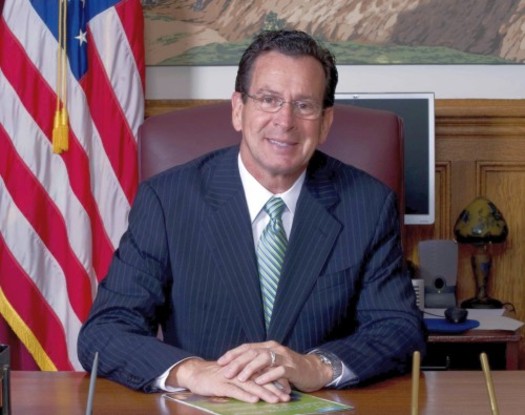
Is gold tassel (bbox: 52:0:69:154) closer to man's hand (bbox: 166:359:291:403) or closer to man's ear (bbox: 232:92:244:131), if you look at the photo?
man's ear (bbox: 232:92:244:131)

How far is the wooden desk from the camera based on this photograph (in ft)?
9.57

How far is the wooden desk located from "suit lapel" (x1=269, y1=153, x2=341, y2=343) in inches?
34.0

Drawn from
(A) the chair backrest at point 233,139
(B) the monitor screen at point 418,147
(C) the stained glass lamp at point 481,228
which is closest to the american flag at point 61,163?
(B) the monitor screen at point 418,147

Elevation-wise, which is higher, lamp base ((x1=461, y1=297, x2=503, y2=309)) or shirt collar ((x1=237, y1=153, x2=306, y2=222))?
shirt collar ((x1=237, y1=153, x2=306, y2=222))

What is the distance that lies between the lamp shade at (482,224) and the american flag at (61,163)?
3.84 ft

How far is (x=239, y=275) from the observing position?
2.12 meters

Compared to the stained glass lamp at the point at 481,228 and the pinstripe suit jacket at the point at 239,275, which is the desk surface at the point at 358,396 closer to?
the pinstripe suit jacket at the point at 239,275

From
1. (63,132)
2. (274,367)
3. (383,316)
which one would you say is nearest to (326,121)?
(383,316)

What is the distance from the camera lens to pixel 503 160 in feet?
12.3

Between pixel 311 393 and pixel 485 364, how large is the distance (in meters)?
0.59

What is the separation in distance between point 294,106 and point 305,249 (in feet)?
1.03

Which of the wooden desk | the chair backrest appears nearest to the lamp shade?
the wooden desk

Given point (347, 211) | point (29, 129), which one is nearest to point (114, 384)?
point (347, 211)

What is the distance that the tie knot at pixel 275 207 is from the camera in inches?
87.4
